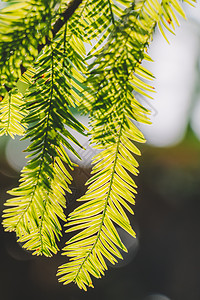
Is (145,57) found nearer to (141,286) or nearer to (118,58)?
(118,58)

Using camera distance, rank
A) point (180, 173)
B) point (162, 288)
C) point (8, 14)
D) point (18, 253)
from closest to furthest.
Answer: point (8, 14)
point (18, 253)
point (162, 288)
point (180, 173)

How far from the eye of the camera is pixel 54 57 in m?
0.25

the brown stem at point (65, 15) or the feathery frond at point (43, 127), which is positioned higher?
the brown stem at point (65, 15)

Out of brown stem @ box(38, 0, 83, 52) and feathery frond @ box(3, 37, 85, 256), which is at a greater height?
brown stem @ box(38, 0, 83, 52)

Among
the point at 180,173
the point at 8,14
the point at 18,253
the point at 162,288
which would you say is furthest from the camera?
the point at 180,173

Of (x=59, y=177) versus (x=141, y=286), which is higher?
(x=59, y=177)

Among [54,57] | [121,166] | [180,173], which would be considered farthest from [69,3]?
[180,173]

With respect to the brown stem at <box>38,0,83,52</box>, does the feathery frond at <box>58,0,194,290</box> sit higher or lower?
lower

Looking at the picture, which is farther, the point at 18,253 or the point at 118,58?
the point at 18,253

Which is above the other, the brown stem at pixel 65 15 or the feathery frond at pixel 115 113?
the brown stem at pixel 65 15

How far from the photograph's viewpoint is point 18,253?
7.11 feet

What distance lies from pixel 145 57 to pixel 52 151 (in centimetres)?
12

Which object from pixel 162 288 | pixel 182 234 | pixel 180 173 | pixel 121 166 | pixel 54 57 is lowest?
pixel 162 288

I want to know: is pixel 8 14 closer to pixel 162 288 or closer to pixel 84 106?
pixel 84 106
